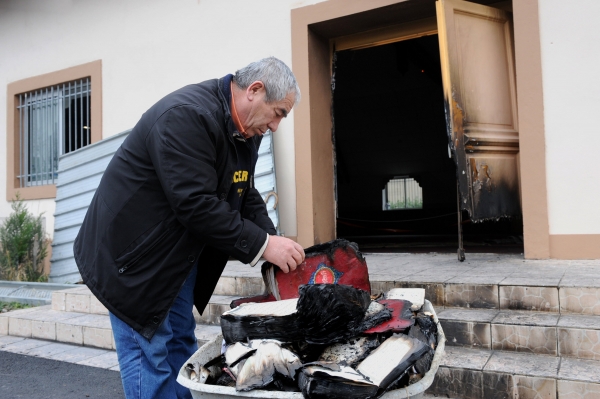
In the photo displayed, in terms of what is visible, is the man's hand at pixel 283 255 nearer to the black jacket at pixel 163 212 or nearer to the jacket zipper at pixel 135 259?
the black jacket at pixel 163 212

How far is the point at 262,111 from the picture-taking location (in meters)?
1.89

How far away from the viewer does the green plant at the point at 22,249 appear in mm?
6957

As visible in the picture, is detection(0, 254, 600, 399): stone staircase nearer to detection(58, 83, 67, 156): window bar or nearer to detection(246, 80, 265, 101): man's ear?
detection(246, 80, 265, 101): man's ear

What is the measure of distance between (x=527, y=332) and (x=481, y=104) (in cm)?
252

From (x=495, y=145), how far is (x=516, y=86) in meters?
0.63

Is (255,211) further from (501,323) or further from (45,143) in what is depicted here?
(45,143)

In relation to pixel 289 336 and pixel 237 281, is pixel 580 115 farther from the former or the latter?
pixel 289 336

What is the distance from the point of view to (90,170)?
263 inches

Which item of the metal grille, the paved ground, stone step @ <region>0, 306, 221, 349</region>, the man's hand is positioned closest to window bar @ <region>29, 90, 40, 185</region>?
the metal grille

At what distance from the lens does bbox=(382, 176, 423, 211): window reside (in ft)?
56.9

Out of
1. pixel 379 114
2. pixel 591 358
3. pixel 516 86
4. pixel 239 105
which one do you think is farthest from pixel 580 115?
pixel 379 114

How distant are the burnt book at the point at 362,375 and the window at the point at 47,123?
670 centimetres

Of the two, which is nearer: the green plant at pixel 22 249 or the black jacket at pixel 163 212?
the black jacket at pixel 163 212

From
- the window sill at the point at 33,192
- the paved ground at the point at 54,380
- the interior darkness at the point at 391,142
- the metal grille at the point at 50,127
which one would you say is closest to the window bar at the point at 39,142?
the metal grille at the point at 50,127
